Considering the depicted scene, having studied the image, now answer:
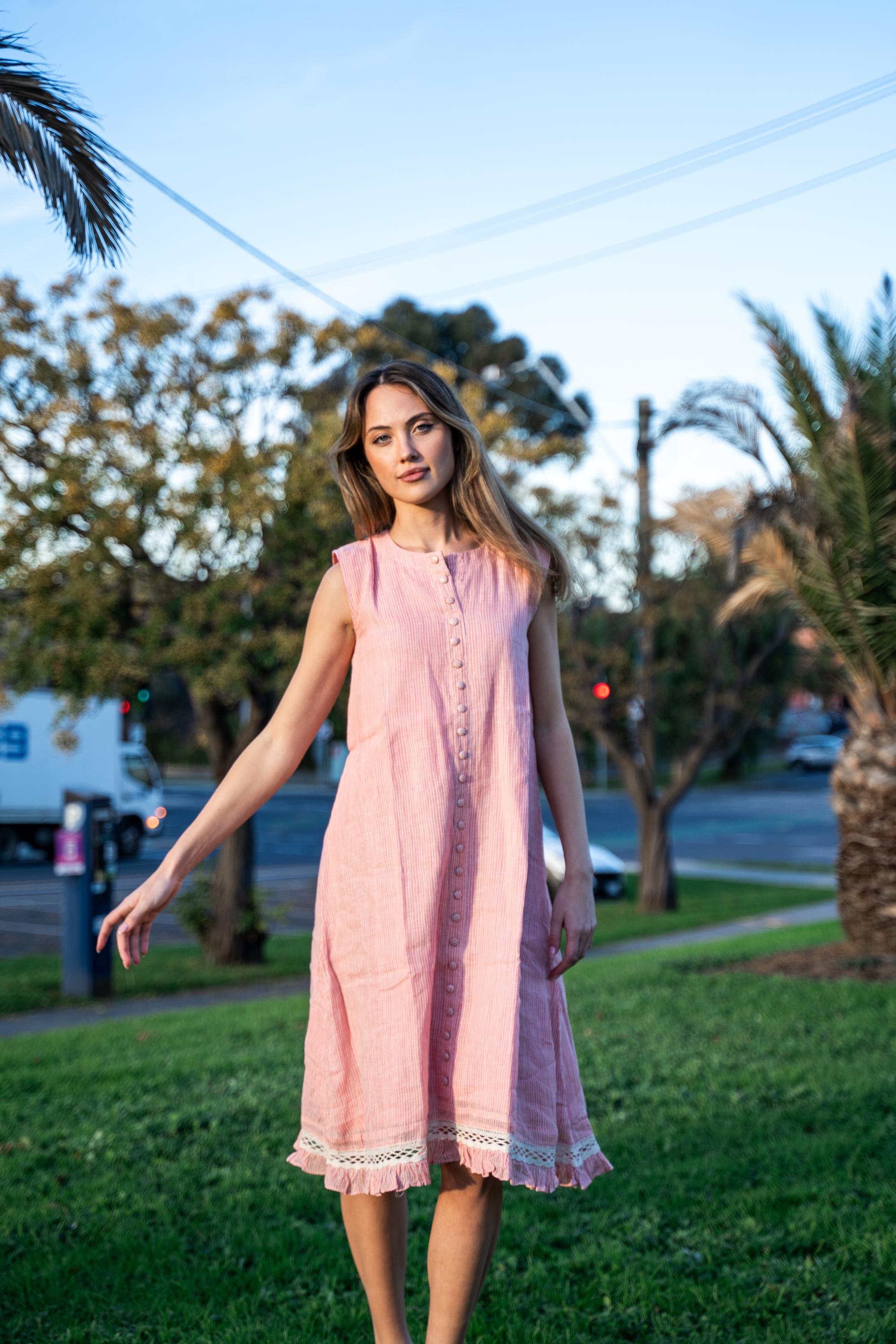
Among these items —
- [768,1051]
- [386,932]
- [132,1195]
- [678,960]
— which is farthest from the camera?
[678,960]

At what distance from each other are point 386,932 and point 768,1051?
418cm

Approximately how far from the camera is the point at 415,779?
2.17 meters

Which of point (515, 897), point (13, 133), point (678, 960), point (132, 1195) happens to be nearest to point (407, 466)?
point (515, 897)

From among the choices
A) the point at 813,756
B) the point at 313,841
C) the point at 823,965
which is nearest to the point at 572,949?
the point at 823,965

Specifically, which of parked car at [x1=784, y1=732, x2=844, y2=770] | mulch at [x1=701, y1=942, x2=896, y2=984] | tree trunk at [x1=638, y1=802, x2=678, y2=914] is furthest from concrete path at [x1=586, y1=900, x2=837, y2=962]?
parked car at [x1=784, y1=732, x2=844, y2=770]

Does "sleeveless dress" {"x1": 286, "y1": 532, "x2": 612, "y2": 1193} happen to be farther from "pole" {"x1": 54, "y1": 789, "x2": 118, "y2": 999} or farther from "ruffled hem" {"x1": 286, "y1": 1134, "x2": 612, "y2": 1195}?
"pole" {"x1": 54, "y1": 789, "x2": 118, "y2": 999}

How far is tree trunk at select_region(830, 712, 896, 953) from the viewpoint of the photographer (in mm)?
9031

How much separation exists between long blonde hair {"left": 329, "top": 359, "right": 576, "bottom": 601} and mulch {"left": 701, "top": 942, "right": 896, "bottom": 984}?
251 inches

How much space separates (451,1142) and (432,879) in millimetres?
468

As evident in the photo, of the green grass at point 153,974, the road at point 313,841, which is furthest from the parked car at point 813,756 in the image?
the green grass at point 153,974

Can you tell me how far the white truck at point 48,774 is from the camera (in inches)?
894

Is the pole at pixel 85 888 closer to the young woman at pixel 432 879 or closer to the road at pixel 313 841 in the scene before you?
the road at pixel 313 841

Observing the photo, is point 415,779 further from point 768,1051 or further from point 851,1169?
point 768,1051

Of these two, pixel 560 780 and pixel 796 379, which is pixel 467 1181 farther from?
pixel 796 379
